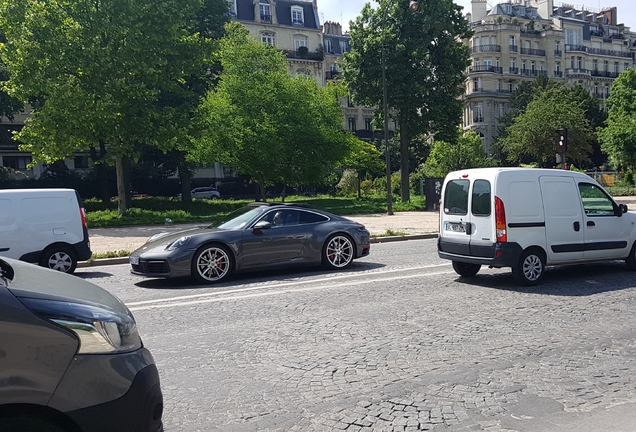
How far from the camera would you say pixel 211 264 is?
1012 cm

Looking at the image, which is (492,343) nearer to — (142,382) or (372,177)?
(142,382)

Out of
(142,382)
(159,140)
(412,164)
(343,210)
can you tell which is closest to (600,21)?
(412,164)

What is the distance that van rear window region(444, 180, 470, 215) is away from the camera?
9.75 meters

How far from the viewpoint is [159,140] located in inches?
1055

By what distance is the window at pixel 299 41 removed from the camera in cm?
6969

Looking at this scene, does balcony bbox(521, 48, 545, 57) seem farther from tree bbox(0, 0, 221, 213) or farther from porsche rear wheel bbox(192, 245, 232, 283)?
porsche rear wheel bbox(192, 245, 232, 283)

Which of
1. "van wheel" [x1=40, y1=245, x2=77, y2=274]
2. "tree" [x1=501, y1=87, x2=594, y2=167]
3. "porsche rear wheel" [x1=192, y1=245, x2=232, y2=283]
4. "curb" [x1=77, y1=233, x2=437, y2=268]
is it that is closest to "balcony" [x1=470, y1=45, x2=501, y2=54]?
"tree" [x1=501, y1=87, x2=594, y2=167]

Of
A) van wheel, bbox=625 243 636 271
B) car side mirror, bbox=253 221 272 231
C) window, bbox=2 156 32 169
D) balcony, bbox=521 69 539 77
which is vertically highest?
balcony, bbox=521 69 539 77

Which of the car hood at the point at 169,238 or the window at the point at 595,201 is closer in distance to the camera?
the window at the point at 595,201

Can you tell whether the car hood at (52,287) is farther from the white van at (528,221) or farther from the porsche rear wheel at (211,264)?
the white van at (528,221)

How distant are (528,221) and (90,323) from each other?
7.74 metres

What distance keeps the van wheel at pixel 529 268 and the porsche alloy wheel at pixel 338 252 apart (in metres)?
3.38

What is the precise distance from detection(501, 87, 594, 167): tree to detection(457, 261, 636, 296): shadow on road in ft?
161

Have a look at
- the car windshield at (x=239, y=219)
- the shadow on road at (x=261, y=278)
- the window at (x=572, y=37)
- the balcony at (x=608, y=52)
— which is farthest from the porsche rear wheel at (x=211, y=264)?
the balcony at (x=608, y=52)
